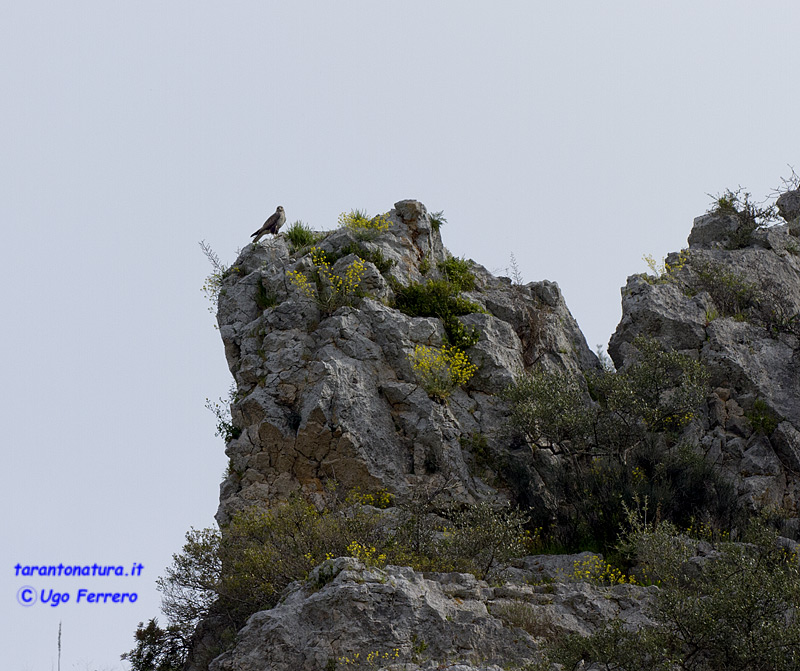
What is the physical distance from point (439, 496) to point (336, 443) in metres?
2.37

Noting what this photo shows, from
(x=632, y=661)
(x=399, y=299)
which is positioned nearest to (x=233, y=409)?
(x=399, y=299)

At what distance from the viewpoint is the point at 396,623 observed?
12133 mm

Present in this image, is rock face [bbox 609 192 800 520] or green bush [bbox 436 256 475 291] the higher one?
green bush [bbox 436 256 475 291]

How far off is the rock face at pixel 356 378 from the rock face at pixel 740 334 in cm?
259

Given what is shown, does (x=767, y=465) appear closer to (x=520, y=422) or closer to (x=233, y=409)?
(x=520, y=422)

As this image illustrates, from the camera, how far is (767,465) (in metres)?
18.1

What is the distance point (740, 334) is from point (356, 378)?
966 centimetres

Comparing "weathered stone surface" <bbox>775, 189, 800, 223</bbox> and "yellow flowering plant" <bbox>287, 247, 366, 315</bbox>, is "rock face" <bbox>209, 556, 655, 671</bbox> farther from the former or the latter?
"weathered stone surface" <bbox>775, 189, 800, 223</bbox>

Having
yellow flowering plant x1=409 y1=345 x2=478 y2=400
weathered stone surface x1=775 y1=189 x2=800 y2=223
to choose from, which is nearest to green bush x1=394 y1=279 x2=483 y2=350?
yellow flowering plant x1=409 y1=345 x2=478 y2=400

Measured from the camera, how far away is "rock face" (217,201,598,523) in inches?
694

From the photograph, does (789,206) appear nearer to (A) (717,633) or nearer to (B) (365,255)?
(B) (365,255)

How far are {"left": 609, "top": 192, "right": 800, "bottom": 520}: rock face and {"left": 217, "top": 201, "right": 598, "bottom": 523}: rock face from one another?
2.59 meters

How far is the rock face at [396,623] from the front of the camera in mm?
11922

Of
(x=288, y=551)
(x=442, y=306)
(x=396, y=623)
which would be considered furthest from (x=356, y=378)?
(x=396, y=623)
